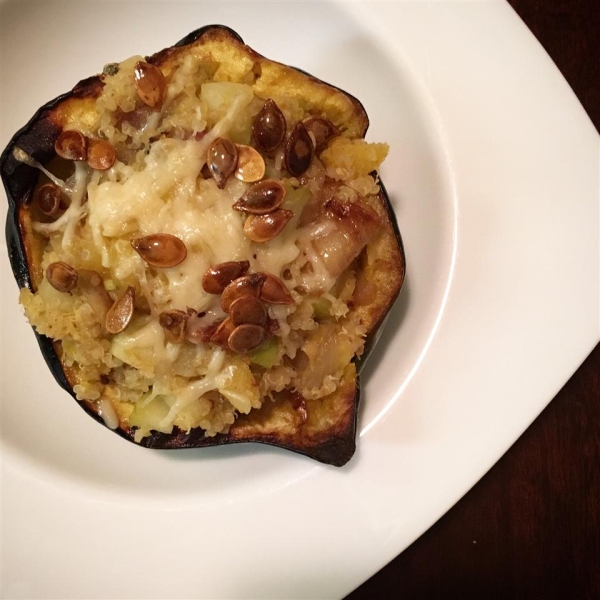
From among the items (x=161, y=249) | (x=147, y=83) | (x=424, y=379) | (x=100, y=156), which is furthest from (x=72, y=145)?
(x=424, y=379)

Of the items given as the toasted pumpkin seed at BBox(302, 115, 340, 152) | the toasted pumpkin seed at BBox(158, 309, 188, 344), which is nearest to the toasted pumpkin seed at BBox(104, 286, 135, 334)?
the toasted pumpkin seed at BBox(158, 309, 188, 344)

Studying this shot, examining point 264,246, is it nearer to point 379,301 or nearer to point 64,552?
point 379,301

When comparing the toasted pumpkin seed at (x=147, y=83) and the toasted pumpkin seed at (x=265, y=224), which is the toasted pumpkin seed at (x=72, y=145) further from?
the toasted pumpkin seed at (x=265, y=224)

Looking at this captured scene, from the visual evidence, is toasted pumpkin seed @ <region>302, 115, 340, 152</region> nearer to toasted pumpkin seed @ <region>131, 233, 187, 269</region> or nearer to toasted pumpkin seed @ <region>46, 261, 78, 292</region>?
toasted pumpkin seed @ <region>131, 233, 187, 269</region>

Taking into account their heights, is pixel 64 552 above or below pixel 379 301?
below

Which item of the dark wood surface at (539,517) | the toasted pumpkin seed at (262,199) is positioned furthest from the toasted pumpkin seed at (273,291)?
the dark wood surface at (539,517)

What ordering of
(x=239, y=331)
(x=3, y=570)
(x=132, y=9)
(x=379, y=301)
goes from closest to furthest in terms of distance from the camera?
1. (x=239, y=331)
2. (x=379, y=301)
3. (x=3, y=570)
4. (x=132, y=9)

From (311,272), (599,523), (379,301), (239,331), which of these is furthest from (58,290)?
(599,523)
